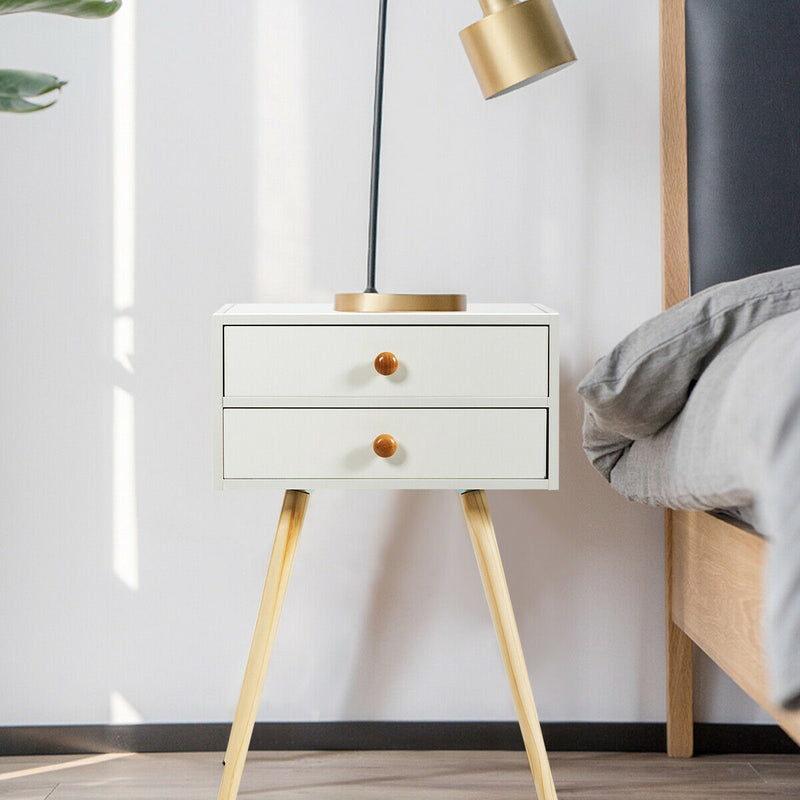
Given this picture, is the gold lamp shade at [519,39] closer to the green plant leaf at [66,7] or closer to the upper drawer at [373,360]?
the upper drawer at [373,360]

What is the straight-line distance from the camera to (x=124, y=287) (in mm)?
1321

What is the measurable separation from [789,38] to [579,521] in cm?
76

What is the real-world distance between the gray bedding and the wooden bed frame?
10 cm

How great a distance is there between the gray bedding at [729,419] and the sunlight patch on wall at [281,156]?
1.80 feet

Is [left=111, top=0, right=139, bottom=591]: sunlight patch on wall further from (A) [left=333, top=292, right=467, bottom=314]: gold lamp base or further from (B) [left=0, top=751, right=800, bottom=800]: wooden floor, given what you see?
(A) [left=333, top=292, right=467, bottom=314]: gold lamp base

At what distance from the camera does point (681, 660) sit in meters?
1.28

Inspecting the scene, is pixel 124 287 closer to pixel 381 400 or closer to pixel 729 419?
pixel 381 400

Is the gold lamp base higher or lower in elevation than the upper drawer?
higher

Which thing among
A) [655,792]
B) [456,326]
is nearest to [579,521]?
[655,792]

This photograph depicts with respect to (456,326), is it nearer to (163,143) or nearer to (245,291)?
(245,291)

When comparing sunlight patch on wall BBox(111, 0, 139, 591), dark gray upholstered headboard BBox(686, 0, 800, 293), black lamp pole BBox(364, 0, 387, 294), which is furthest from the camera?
sunlight patch on wall BBox(111, 0, 139, 591)

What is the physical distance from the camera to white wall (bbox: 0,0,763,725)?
4.30ft

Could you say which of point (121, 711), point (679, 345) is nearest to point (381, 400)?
point (679, 345)

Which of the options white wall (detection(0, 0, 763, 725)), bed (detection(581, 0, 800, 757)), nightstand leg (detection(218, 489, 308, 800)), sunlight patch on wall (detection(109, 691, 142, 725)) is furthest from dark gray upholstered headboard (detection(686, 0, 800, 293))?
A: sunlight patch on wall (detection(109, 691, 142, 725))
